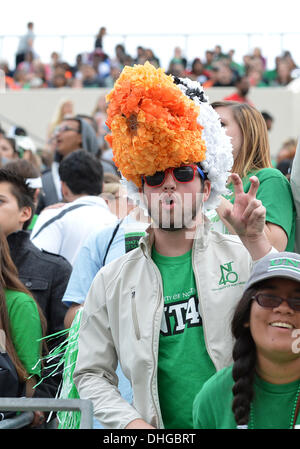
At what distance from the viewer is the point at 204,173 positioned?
2943mm

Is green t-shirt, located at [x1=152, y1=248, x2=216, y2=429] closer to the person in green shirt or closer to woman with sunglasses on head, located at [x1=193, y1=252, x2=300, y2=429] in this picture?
woman with sunglasses on head, located at [x1=193, y1=252, x2=300, y2=429]

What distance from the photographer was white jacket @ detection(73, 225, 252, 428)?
2.62 meters

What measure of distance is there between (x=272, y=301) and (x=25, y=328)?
1638 millimetres

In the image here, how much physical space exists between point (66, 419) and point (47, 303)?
1.26 meters

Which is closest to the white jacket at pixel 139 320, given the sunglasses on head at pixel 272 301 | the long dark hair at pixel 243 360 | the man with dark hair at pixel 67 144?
the long dark hair at pixel 243 360

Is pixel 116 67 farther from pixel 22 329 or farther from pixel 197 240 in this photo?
pixel 197 240

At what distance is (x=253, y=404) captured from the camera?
2393 millimetres

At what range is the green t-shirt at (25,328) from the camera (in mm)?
3635

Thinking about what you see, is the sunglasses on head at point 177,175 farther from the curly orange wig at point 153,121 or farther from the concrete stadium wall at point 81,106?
the concrete stadium wall at point 81,106

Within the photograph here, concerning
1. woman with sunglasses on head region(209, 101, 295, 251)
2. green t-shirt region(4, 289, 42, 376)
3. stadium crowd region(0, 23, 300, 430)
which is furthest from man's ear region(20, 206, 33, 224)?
woman with sunglasses on head region(209, 101, 295, 251)

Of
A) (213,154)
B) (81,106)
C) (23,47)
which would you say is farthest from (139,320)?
(23,47)

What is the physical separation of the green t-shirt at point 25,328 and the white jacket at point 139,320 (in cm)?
87
